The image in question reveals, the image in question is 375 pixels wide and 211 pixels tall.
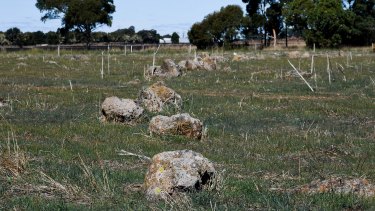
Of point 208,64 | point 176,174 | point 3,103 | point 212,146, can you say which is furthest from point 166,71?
point 176,174

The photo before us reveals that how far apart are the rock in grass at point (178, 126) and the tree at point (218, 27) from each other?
214 feet

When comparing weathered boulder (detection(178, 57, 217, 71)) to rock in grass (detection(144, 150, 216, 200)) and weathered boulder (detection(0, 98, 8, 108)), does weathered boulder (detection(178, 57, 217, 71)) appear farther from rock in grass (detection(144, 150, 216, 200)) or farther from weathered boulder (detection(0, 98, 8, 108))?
rock in grass (detection(144, 150, 216, 200))

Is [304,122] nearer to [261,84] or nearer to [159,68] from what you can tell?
[261,84]

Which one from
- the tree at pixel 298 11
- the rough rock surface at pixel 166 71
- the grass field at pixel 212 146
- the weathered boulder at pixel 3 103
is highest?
the tree at pixel 298 11

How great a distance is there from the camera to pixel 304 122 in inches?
579

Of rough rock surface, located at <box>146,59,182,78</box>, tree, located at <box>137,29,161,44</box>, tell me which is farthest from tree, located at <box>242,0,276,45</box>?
rough rock surface, located at <box>146,59,182,78</box>

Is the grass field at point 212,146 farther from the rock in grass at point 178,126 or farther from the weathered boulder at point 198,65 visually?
the weathered boulder at point 198,65

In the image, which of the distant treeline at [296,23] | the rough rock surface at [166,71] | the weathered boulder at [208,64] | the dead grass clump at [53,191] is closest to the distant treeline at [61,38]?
the distant treeline at [296,23]

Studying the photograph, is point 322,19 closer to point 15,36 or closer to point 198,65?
point 198,65

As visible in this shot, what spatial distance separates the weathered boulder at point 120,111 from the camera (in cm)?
1420

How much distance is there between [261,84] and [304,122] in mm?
10387

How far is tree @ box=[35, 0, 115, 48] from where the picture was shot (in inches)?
3250

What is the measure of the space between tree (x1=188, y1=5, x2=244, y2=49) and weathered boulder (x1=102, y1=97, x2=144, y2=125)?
63648 mm

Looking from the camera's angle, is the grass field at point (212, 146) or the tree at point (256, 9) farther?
the tree at point (256, 9)
